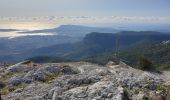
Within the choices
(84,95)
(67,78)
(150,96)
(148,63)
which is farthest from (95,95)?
(148,63)

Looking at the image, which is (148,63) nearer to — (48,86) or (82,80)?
(82,80)

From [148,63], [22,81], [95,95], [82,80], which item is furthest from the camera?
[148,63]

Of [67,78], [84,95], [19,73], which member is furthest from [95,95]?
[19,73]

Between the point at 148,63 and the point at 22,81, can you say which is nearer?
the point at 22,81

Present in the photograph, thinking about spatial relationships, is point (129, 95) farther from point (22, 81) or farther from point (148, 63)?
point (148, 63)

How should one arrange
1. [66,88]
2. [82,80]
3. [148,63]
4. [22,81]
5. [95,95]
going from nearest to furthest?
[95,95] → [66,88] → [82,80] → [22,81] → [148,63]

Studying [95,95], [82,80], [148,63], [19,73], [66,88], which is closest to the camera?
[95,95]
